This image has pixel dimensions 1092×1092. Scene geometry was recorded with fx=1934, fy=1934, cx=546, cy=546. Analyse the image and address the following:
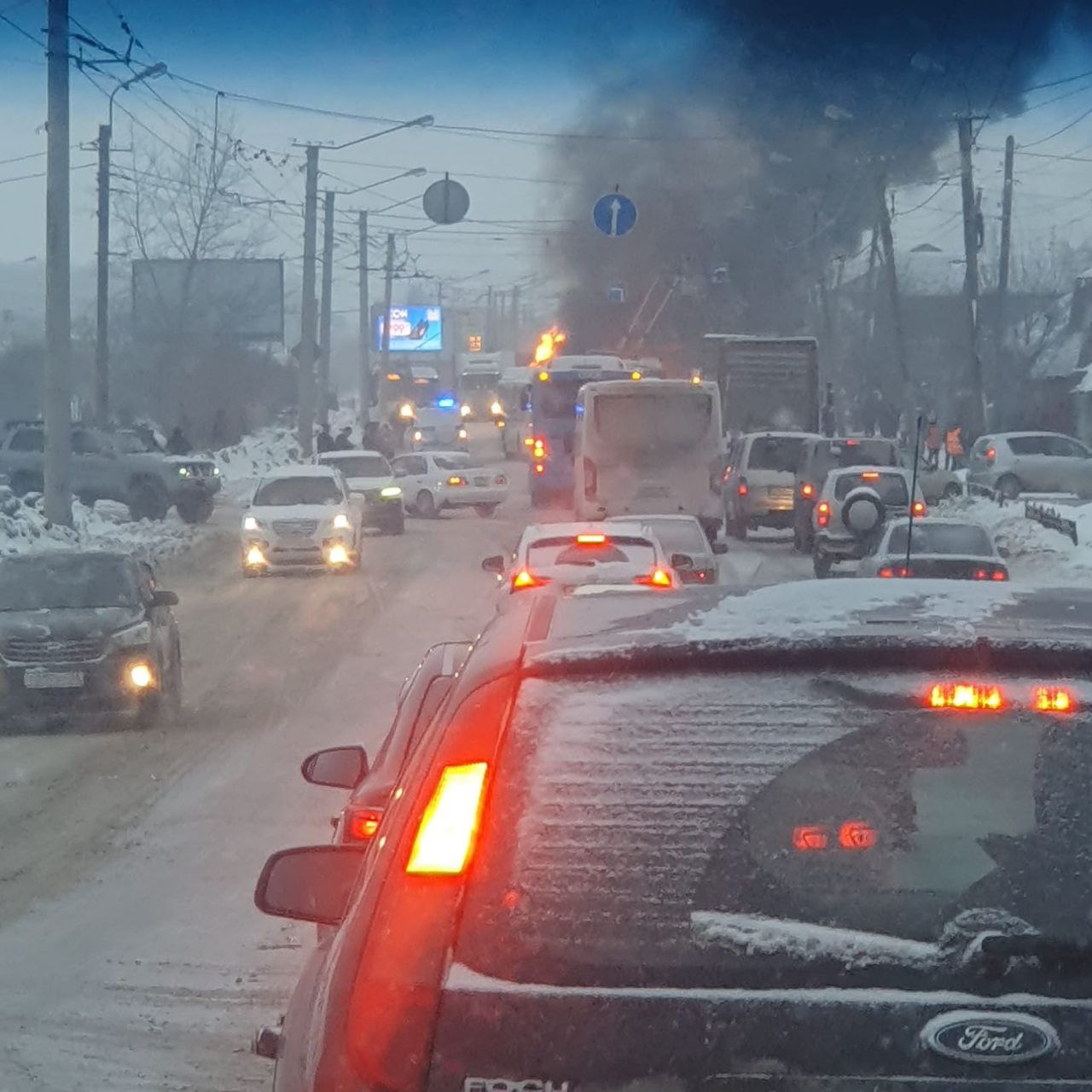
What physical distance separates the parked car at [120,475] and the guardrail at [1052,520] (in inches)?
677

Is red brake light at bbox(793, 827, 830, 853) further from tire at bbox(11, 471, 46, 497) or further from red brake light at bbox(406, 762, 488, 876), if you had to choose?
tire at bbox(11, 471, 46, 497)

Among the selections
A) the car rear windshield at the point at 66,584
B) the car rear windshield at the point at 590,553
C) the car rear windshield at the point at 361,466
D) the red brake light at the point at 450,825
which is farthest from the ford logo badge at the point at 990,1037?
the car rear windshield at the point at 361,466

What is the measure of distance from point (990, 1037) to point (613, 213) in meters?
33.3

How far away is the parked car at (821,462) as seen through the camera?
34.0 metres

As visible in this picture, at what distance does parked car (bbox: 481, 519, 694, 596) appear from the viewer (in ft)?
55.8

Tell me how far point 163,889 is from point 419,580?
19.6 m

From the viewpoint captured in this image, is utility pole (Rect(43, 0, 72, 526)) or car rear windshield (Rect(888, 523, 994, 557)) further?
utility pole (Rect(43, 0, 72, 526))

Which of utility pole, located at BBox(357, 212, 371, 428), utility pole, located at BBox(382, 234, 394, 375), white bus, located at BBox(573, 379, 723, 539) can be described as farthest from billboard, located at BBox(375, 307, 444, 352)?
→ white bus, located at BBox(573, 379, 723, 539)

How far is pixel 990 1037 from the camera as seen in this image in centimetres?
256

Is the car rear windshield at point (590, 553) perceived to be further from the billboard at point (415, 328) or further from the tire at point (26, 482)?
the billboard at point (415, 328)

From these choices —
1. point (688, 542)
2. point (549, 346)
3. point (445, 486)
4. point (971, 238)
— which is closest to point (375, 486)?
point (445, 486)

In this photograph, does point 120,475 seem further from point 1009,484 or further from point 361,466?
point 1009,484

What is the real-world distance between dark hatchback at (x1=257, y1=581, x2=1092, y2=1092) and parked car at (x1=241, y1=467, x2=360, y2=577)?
2759 centimetres

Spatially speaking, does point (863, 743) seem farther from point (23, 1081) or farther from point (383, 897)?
point (23, 1081)
